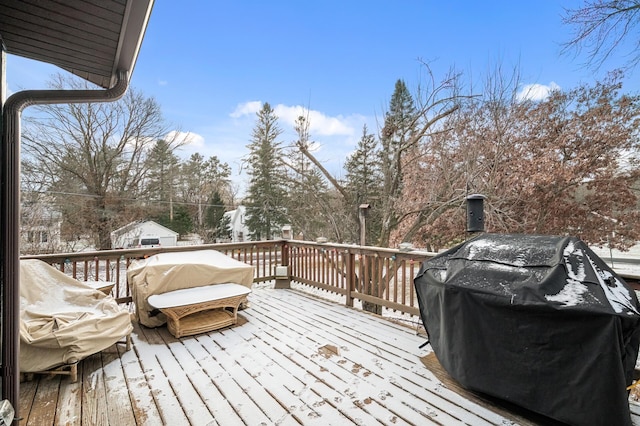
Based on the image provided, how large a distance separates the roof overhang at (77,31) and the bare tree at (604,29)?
5914mm

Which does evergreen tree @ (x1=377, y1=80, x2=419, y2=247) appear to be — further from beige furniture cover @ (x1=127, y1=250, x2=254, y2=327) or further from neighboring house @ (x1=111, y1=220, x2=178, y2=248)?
neighboring house @ (x1=111, y1=220, x2=178, y2=248)

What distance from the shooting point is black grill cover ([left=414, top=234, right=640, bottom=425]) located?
1.56 meters

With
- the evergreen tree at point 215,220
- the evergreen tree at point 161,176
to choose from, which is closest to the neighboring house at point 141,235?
the evergreen tree at point 161,176

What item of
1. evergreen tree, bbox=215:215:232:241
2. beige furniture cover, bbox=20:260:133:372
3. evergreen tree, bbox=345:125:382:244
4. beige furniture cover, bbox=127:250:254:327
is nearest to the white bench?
beige furniture cover, bbox=127:250:254:327

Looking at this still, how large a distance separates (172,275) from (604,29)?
687cm

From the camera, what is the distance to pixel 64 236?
1032 centimetres

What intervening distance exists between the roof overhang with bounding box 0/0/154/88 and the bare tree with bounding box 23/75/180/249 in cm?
1074

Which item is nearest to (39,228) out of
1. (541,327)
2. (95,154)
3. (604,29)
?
(95,154)

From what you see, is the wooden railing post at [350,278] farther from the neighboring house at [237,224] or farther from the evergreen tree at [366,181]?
the neighboring house at [237,224]

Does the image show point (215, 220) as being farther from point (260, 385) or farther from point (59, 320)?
point (260, 385)

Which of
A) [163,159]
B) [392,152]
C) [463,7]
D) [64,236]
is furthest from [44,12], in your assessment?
[163,159]

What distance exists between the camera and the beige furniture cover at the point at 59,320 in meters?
2.27

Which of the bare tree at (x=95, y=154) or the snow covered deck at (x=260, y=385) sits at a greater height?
the bare tree at (x=95, y=154)

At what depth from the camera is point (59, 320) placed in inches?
93.4
